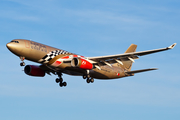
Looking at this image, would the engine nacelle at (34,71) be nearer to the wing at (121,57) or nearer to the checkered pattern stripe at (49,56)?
the checkered pattern stripe at (49,56)

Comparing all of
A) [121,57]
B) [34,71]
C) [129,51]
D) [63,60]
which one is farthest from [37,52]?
[129,51]

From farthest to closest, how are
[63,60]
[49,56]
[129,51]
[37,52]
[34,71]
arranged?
[129,51]
[34,71]
[63,60]
[49,56]
[37,52]


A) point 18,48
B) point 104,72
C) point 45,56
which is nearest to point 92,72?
point 104,72

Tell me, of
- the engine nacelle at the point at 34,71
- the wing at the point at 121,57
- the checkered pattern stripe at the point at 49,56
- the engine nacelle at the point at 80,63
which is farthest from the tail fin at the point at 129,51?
the checkered pattern stripe at the point at 49,56

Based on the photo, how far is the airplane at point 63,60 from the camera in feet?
131

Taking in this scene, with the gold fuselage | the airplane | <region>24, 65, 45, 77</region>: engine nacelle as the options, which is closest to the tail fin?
the airplane

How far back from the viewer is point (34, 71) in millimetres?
47188

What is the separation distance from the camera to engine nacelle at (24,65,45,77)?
1854 inches

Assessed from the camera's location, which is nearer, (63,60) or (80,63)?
(80,63)

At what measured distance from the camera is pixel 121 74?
4984cm

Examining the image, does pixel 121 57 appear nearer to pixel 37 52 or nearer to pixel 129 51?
pixel 129 51

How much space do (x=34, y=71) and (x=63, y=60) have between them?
23.6ft

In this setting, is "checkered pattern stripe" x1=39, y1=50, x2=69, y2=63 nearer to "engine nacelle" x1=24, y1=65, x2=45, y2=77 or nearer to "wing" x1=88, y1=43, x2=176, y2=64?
"wing" x1=88, y1=43, x2=176, y2=64

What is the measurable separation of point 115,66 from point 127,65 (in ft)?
10.9
